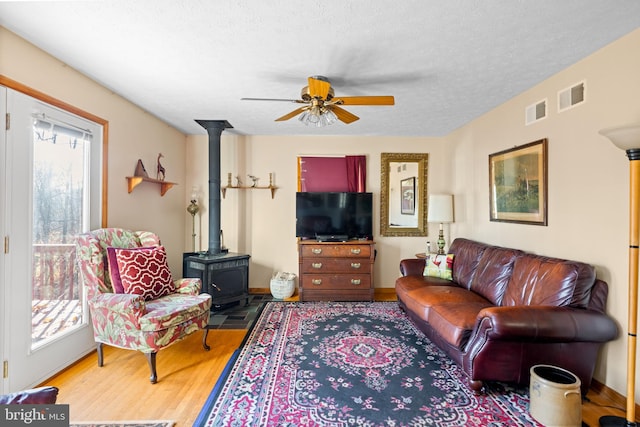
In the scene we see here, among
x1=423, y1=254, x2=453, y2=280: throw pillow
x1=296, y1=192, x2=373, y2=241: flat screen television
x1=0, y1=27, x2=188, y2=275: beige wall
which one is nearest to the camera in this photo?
x1=0, y1=27, x2=188, y2=275: beige wall

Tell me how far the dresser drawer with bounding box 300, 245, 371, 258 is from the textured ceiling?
6.60ft

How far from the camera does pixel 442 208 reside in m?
3.82

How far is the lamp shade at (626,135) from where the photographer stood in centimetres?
150

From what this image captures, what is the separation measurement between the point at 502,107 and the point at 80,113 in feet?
13.9

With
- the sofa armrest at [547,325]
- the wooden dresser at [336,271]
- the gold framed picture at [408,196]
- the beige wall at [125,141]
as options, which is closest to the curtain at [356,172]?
the gold framed picture at [408,196]

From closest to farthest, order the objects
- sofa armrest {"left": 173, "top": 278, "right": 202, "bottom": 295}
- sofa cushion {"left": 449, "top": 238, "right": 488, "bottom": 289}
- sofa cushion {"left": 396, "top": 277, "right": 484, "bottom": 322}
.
Answer: sofa cushion {"left": 396, "top": 277, "right": 484, "bottom": 322}
sofa armrest {"left": 173, "top": 278, "right": 202, "bottom": 295}
sofa cushion {"left": 449, "top": 238, "right": 488, "bottom": 289}

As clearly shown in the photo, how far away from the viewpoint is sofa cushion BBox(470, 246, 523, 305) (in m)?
2.56

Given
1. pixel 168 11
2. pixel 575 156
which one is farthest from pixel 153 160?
pixel 575 156

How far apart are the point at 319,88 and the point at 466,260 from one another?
2516 mm

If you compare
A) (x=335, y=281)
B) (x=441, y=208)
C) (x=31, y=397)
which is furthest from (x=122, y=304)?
(x=441, y=208)

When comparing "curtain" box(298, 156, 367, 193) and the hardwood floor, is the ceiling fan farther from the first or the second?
the hardwood floor

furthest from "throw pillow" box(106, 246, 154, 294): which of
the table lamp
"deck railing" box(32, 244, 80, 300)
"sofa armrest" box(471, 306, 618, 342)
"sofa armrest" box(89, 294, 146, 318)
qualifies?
the table lamp

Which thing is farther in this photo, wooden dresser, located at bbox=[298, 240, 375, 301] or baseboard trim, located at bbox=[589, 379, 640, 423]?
wooden dresser, located at bbox=[298, 240, 375, 301]

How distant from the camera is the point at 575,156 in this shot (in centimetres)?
223
